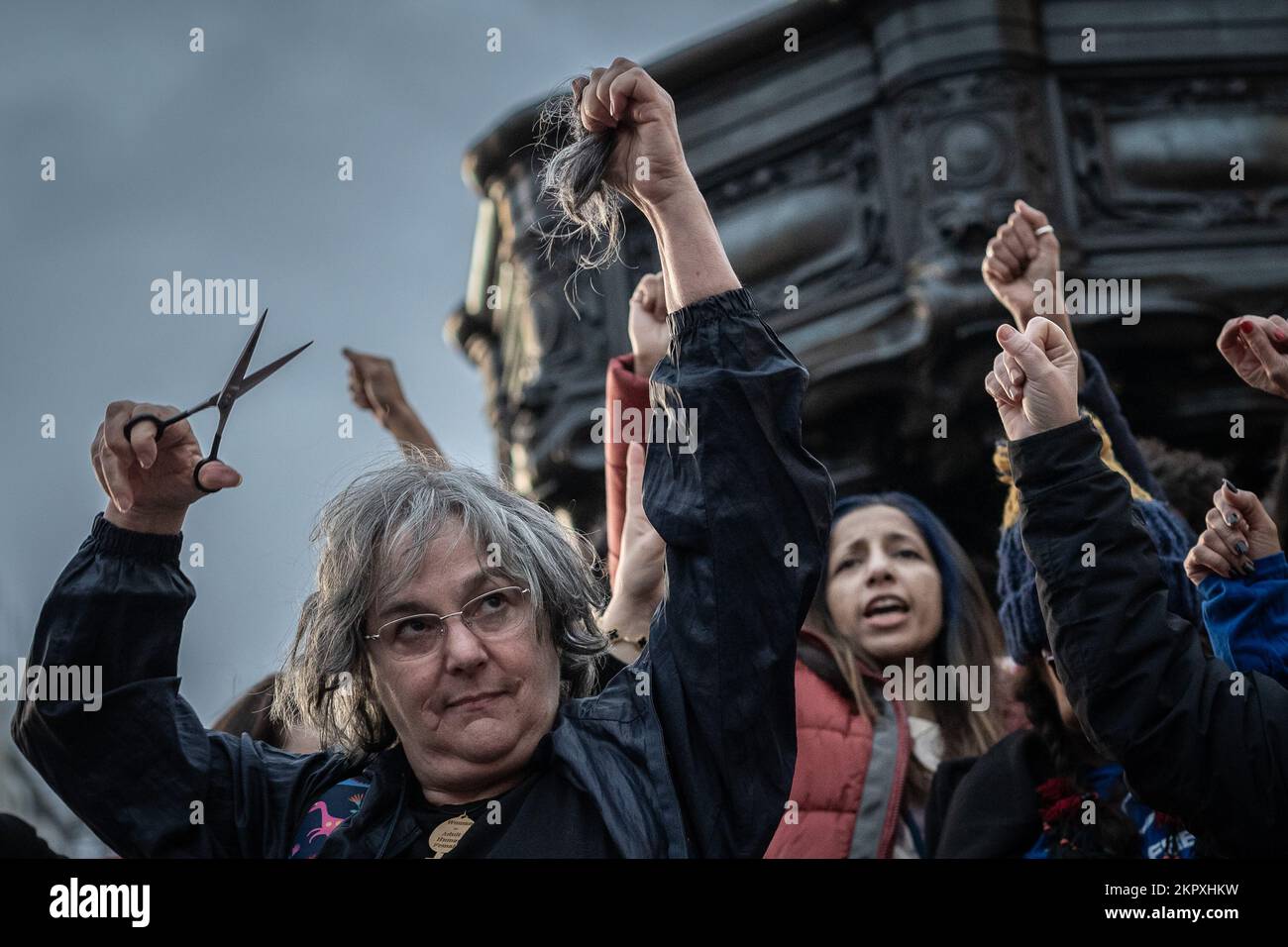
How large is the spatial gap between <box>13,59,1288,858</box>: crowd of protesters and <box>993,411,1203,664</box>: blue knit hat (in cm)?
2

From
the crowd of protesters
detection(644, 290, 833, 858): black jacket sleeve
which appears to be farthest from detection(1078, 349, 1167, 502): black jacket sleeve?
Result: detection(644, 290, 833, 858): black jacket sleeve

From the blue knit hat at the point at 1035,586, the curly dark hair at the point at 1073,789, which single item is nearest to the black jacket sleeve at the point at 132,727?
the blue knit hat at the point at 1035,586

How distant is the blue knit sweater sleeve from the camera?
2074 mm

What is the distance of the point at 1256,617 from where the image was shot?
6.85 feet

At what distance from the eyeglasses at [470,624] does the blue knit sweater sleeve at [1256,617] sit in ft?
3.00

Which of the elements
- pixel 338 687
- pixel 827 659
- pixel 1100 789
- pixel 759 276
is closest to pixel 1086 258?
pixel 759 276

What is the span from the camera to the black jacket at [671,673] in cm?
172

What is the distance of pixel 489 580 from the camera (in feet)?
6.19

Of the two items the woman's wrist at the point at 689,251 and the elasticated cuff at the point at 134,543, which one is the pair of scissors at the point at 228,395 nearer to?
the elasticated cuff at the point at 134,543

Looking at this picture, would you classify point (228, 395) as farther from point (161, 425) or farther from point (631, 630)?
point (631, 630)

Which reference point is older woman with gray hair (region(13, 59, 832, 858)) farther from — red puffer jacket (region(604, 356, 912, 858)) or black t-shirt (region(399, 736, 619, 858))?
red puffer jacket (region(604, 356, 912, 858))

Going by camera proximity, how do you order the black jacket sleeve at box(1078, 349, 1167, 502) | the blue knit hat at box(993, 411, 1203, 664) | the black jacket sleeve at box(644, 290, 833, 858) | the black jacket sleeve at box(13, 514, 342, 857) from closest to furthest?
the black jacket sleeve at box(644, 290, 833, 858) < the black jacket sleeve at box(13, 514, 342, 857) < the blue knit hat at box(993, 411, 1203, 664) < the black jacket sleeve at box(1078, 349, 1167, 502)
